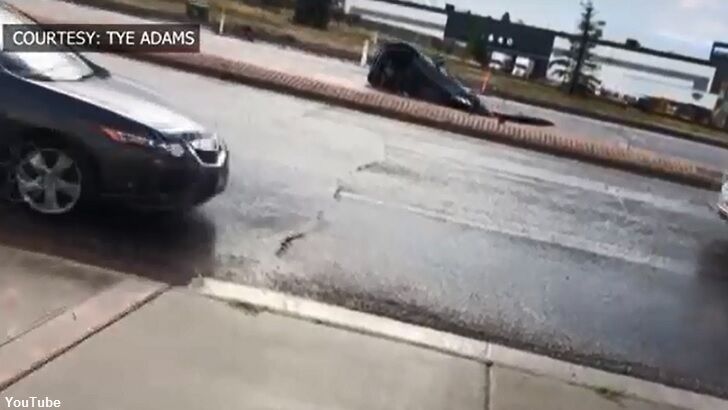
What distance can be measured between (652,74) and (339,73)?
8.74 meters

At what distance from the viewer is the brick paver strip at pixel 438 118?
49.3 feet

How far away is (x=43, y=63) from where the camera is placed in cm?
725

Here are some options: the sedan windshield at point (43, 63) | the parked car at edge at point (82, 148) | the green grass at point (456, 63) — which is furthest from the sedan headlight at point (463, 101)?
the parked car at edge at point (82, 148)

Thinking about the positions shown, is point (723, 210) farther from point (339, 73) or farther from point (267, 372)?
point (339, 73)

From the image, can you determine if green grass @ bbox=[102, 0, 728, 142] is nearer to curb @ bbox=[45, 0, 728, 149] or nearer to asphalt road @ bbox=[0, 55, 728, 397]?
curb @ bbox=[45, 0, 728, 149]

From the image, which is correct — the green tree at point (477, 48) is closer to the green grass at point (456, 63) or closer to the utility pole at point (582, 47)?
the green grass at point (456, 63)

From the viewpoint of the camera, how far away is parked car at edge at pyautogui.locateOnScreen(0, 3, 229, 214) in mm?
6680

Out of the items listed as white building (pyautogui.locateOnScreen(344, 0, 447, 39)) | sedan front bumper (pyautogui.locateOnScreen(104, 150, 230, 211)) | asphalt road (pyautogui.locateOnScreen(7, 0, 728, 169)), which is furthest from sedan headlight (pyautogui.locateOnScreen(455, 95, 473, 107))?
sedan front bumper (pyautogui.locateOnScreen(104, 150, 230, 211))

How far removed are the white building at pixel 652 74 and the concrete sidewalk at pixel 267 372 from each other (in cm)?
1841

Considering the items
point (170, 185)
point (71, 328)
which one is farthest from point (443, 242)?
point (71, 328)

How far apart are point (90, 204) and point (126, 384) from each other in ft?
9.10

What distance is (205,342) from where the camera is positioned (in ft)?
17.0

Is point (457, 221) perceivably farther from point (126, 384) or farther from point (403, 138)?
point (126, 384)

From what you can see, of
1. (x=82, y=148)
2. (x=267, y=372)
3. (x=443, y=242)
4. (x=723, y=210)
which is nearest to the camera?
(x=267, y=372)
